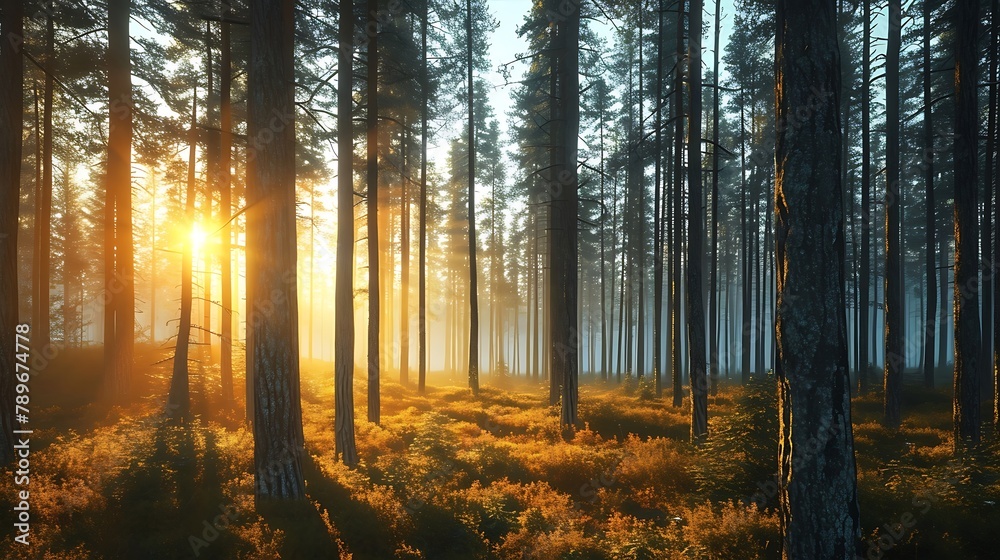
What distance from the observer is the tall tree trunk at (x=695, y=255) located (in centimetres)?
1191

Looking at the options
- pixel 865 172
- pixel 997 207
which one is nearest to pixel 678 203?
pixel 865 172

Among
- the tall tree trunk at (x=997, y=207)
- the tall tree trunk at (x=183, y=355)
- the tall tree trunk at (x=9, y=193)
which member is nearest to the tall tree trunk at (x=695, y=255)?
A: the tall tree trunk at (x=997, y=207)

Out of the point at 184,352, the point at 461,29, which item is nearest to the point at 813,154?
the point at 184,352

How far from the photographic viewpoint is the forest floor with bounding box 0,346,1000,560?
6016 millimetres

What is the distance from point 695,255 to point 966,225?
5.85 metres

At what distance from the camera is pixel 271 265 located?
7051mm

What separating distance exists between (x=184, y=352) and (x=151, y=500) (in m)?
8.07

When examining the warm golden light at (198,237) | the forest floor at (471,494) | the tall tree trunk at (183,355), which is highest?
the warm golden light at (198,237)

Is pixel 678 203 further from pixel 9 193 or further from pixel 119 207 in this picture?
pixel 9 193

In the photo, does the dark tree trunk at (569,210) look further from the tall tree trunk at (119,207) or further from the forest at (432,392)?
the tall tree trunk at (119,207)

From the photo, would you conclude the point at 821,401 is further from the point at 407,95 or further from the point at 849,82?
the point at 849,82

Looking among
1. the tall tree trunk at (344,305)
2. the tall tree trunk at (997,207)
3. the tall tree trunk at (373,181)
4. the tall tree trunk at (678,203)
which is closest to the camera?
the tall tree trunk at (344,305)

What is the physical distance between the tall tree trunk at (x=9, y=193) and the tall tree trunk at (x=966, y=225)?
19202mm

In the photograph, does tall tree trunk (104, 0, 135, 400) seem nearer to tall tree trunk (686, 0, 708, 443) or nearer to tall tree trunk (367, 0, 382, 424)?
tall tree trunk (367, 0, 382, 424)
